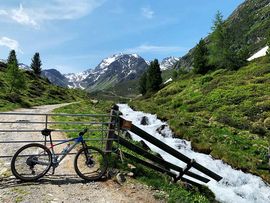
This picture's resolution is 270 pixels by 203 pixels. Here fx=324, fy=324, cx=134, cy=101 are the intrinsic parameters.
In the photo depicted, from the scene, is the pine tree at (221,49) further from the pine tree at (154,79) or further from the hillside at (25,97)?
the hillside at (25,97)

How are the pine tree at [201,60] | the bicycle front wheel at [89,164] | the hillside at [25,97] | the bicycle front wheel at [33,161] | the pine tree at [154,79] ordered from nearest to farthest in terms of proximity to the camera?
the bicycle front wheel at [33,161]
the bicycle front wheel at [89,164]
the hillside at [25,97]
the pine tree at [201,60]
the pine tree at [154,79]

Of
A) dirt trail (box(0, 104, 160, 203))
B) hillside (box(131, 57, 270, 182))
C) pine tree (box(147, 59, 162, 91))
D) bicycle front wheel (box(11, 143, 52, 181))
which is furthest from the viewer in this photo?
pine tree (box(147, 59, 162, 91))

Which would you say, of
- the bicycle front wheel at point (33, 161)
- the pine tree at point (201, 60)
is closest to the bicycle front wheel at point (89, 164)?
the bicycle front wheel at point (33, 161)

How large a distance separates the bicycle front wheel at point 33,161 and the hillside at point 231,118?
1679 centimetres

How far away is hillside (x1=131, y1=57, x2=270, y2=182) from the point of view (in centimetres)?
2872

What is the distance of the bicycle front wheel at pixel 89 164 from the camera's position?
14.0 metres

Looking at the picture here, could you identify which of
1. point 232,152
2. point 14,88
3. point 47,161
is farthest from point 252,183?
point 14,88

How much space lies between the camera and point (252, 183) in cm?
2311

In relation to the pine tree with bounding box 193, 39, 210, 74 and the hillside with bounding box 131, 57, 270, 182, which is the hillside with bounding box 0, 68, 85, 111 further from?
the pine tree with bounding box 193, 39, 210, 74

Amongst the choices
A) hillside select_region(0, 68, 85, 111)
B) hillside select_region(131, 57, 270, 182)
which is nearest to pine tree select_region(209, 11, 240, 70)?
hillside select_region(131, 57, 270, 182)

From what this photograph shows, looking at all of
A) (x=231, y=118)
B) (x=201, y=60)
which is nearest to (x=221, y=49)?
(x=201, y=60)

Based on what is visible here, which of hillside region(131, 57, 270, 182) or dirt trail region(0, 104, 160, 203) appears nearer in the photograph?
dirt trail region(0, 104, 160, 203)

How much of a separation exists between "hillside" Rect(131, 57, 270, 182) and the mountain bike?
14.7 meters

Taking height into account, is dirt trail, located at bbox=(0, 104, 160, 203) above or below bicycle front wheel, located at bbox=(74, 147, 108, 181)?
below
